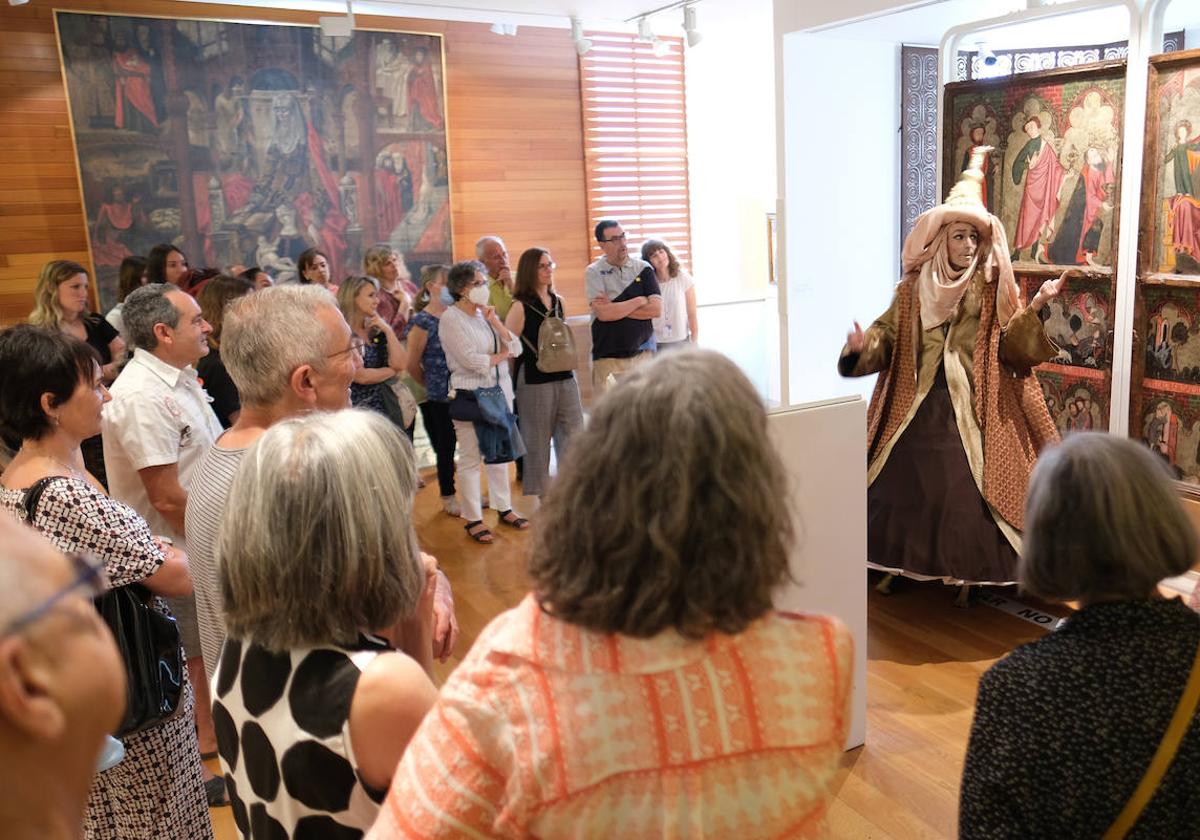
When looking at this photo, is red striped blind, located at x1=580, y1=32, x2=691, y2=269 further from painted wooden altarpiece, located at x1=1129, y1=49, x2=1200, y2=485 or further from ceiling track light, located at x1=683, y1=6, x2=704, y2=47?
painted wooden altarpiece, located at x1=1129, y1=49, x2=1200, y2=485

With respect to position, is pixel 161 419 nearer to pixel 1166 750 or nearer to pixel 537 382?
pixel 1166 750

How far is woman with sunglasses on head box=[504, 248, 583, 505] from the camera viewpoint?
5121 millimetres

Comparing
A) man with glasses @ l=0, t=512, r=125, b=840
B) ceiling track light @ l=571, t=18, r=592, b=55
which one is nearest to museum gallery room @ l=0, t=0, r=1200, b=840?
man with glasses @ l=0, t=512, r=125, b=840

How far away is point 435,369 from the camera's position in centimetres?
516

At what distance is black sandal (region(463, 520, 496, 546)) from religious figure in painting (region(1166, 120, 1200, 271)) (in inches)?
139

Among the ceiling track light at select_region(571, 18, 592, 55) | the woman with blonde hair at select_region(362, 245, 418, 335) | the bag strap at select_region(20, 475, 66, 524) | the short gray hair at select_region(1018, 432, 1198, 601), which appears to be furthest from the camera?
the ceiling track light at select_region(571, 18, 592, 55)

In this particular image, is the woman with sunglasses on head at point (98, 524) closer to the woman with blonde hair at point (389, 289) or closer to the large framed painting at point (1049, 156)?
the woman with blonde hair at point (389, 289)

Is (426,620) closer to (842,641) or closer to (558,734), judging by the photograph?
(558,734)

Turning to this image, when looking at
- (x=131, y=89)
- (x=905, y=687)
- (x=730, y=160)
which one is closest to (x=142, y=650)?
(x=905, y=687)

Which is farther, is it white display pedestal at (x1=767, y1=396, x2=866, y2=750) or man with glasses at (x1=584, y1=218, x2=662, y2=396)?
man with glasses at (x1=584, y1=218, x2=662, y2=396)

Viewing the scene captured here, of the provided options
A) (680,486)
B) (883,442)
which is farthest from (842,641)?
(883,442)

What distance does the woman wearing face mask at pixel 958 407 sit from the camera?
366cm

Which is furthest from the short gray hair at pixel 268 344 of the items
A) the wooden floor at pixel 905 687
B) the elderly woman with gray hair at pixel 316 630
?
the wooden floor at pixel 905 687

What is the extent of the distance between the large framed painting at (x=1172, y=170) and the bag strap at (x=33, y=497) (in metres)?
4.23
